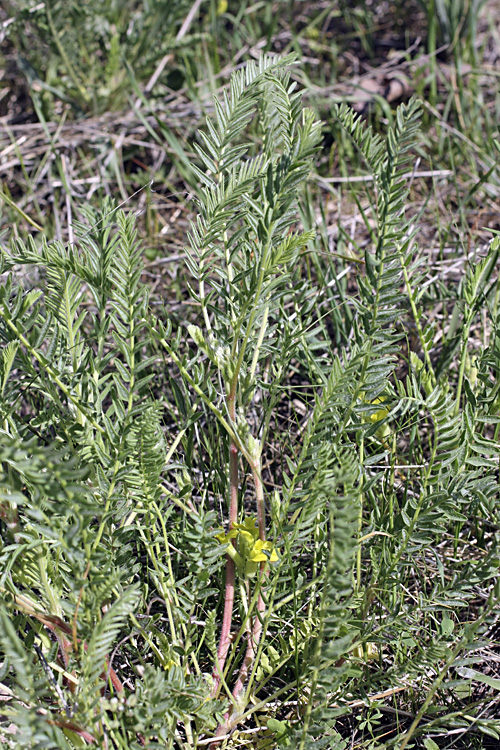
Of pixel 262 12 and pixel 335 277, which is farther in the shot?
pixel 262 12

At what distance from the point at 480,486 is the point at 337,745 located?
1.67 ft

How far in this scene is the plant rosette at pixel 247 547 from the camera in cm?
116

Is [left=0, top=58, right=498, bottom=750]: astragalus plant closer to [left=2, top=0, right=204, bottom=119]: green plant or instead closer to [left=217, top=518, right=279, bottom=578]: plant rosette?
[left=217, top=518, right=279, bottom=578]: plant rosette

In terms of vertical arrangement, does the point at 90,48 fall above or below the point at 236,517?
above

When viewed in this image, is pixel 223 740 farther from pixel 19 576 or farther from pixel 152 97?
pixel 152 97

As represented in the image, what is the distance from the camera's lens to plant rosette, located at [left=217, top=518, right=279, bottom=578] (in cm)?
116

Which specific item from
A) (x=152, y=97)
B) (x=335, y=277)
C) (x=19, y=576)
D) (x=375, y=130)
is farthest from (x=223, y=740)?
(x=152, y=97)

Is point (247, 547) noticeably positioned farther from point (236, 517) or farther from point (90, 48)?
point (90, 48)


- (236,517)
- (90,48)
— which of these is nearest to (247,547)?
(236,517)

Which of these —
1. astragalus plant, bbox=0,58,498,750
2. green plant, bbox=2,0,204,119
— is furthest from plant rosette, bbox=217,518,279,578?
green plant, bbox=2,0,204,119

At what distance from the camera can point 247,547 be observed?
1186mm

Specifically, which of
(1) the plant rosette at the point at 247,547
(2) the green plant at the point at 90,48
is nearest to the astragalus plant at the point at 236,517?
(1) the plant rosette at the point at 247,547

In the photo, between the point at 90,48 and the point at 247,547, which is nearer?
the point at 247,547

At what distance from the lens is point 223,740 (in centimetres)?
120
